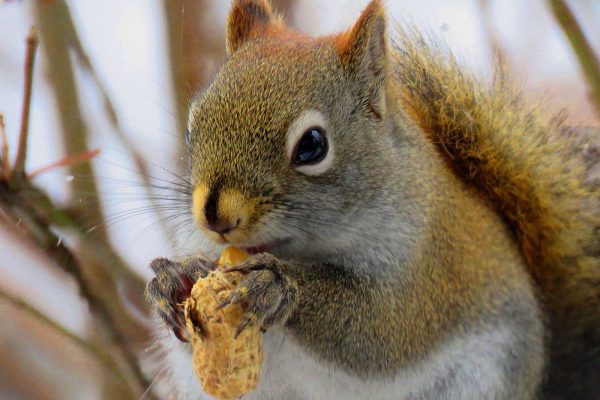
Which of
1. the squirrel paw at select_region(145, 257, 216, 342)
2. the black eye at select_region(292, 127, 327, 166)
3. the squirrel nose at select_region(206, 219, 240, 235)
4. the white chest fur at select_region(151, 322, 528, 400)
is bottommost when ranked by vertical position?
the white chest fur at select_region(151, 322, 528, 400)

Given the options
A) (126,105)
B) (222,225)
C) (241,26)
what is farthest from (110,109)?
(222,225)

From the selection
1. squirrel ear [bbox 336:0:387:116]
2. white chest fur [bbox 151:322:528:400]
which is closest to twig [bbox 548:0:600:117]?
squirrel ear [bbox 336:0:387:116]

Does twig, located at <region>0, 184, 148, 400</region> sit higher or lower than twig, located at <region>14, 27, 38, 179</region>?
lower

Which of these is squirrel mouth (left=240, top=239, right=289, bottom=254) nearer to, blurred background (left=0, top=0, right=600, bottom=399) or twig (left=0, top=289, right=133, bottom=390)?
blurred background (left=0, top=0, right=600, bottom=399)

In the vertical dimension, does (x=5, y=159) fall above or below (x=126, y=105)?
below

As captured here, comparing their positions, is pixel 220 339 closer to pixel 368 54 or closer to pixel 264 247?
pixel 264 247

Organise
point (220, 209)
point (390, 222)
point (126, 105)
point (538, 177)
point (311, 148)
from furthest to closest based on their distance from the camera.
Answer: point (126, 105) < point (538, 177) < point (390, 222) < point (311, 148) < point (220, 209)
